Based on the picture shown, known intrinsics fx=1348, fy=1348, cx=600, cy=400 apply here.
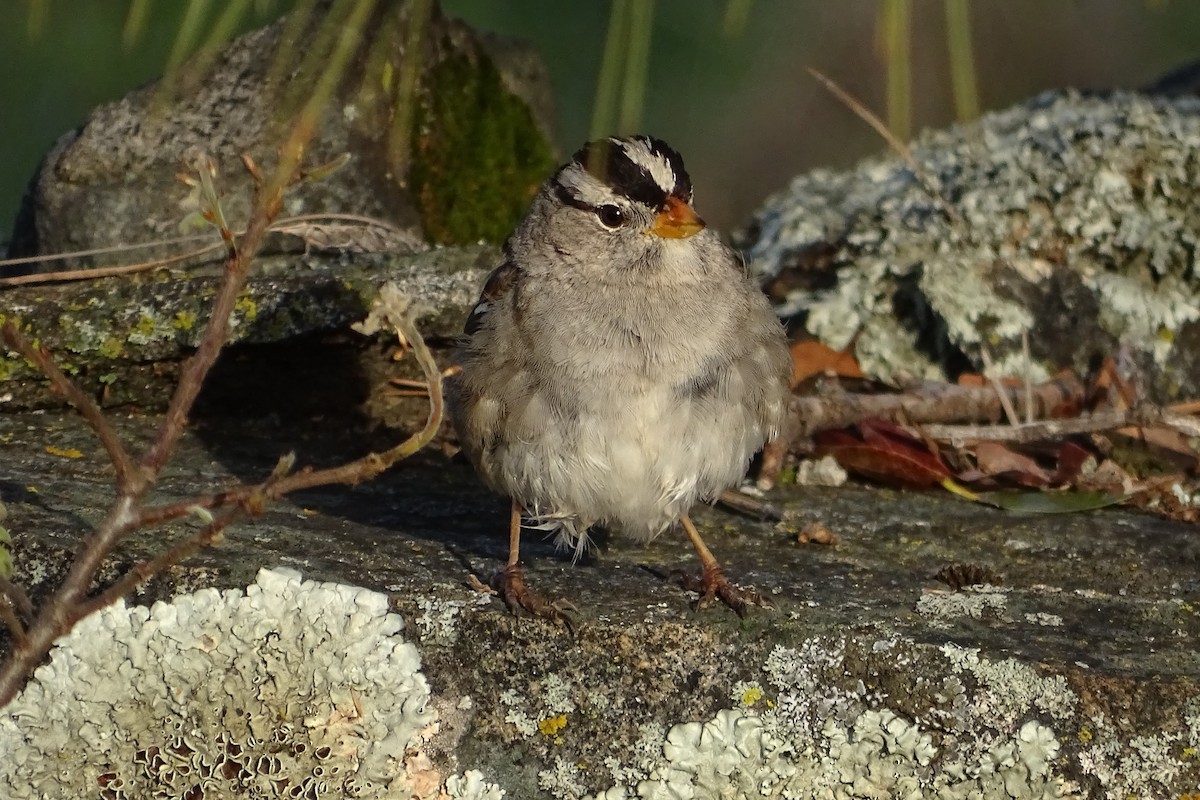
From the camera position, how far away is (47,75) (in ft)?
24.4

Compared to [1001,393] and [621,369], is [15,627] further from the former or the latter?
[1001,393]

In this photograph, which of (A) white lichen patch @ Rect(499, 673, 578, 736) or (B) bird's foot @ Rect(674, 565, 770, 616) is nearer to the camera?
(A) white lichen patch @ Rect(499, 673, 578, 736)

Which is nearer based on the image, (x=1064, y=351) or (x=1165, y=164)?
(x=1064, y=351)

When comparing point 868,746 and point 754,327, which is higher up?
point 754,327

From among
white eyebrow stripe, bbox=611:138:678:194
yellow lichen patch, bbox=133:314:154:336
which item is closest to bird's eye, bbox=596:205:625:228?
white eyebrow stripe, bbox=611:138:678:194

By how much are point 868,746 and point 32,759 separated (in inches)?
64.6

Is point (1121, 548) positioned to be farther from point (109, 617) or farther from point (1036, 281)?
point (109, 617)

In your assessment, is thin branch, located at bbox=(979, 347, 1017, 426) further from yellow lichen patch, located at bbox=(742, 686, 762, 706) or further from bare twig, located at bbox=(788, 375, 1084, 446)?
yellow lichen patch, located at bbox=(742, 686, 762, 706)

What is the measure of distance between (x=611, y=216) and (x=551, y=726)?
150 centimetres

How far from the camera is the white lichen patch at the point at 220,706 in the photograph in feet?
8.66

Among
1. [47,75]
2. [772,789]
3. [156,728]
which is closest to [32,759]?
[156,728]

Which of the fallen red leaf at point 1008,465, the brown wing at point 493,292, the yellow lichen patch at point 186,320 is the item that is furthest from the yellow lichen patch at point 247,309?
the fallen red leaf at point 1008,465

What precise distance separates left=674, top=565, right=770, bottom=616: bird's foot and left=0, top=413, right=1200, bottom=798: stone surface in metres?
0.04

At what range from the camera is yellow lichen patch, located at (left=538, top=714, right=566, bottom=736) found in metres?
2.73
